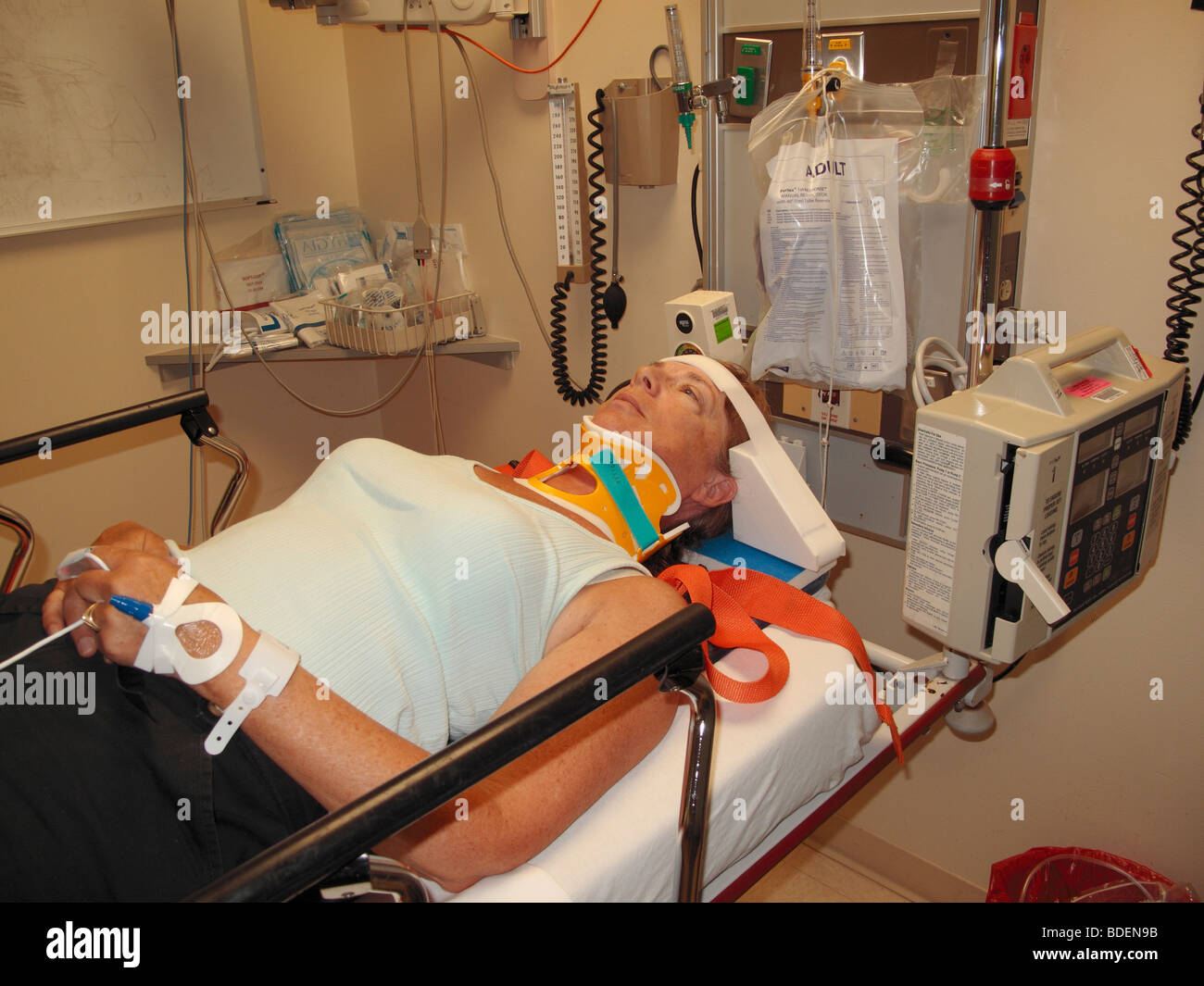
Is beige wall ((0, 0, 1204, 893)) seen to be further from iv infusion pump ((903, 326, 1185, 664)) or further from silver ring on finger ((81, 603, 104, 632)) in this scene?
silver ring on finger ((81, 603, 104, 632))

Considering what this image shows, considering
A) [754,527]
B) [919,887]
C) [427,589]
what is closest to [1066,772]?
[919,887]

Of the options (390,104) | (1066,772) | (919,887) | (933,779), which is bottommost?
(919,887)

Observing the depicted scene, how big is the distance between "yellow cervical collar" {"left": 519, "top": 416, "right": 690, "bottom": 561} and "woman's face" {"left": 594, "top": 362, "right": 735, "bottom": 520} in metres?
0.04

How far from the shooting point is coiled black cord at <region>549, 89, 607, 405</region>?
7.54 feet

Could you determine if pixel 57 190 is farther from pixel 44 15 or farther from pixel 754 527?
pixel 754 527

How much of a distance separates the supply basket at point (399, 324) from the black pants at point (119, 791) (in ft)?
5.09

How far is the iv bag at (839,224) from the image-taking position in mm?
1629

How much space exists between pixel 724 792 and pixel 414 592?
19.7 inches

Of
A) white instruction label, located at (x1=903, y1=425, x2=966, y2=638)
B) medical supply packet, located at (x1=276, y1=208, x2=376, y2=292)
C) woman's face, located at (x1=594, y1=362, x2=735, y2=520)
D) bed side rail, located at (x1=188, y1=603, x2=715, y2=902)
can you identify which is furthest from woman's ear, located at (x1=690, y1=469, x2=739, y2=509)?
medical supply packet, located at (x1=276, y1=208, x2=376, y2=292)

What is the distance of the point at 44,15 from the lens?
2.32 meters

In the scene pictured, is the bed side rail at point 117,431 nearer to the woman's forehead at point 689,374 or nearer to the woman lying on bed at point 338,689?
the woman lying on bed at point 338,689

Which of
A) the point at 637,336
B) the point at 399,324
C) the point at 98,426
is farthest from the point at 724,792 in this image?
the point at 399,324
